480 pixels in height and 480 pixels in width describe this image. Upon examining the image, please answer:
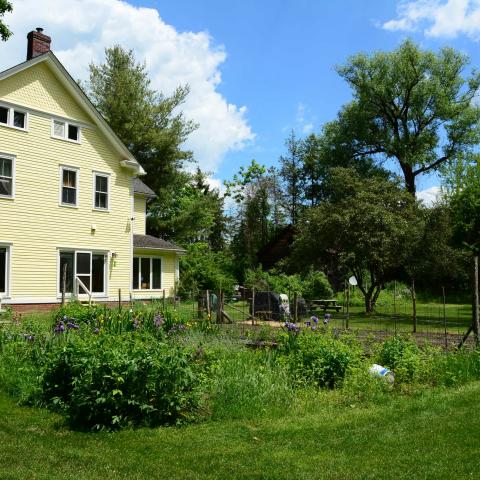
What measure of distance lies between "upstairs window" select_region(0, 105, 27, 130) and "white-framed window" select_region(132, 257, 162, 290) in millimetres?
8425

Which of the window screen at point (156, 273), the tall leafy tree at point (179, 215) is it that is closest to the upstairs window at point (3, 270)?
the window screen at point (156, 273)

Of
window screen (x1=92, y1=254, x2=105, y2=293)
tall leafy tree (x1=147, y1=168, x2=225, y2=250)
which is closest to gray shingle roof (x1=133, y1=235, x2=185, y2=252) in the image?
window screen (x1=92, y1=254, x2=105, y2=293)

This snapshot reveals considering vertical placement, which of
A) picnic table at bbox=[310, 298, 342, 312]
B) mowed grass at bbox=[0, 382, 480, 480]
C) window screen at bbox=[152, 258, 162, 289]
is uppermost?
window screen at bbox=[152, 258, 162, 289]

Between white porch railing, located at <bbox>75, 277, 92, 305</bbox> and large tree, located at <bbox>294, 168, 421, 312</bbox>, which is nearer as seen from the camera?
white porch railing, located at <bbox>75, 277, 92, 305</bbox>

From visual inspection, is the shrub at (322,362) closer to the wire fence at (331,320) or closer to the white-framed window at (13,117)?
the wire fence at (331,320)

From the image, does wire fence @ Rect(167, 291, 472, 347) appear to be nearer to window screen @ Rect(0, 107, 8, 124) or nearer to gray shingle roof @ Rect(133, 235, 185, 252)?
gray shingle roof @ Rect(133, 235, 185, 252)

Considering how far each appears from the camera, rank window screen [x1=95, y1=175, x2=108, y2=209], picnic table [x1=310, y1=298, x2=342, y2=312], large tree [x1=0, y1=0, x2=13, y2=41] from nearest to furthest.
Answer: large tree [x1=0, y1=0, x2=13, y2=41] → window screen [x1=95, y1=175, x2=108, y2=209] → picnic table [x1=310, y1=298, x2=342, y2=312]

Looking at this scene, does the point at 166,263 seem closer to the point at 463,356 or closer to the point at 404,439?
the point at 463,356

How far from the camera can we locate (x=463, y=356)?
27.7 ft

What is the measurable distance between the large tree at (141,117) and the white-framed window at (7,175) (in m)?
16.8

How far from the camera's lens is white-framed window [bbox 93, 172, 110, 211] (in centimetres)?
2256

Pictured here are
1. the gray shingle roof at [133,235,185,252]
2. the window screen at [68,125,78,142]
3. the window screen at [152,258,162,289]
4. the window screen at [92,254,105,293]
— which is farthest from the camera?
the window screen at [152,258,162,289]

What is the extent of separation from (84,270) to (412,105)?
2578 cm

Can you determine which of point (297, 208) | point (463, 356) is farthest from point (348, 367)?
point (297, 208)
